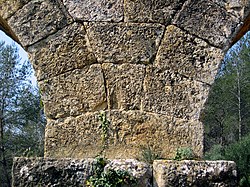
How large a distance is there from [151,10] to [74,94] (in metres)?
0.76

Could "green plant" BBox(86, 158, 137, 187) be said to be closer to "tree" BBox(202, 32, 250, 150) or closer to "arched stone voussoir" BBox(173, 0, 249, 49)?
"arched stone voussoir" BBox(173, 0, 249, 49)

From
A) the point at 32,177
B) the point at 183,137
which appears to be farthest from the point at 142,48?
the point at 32,177

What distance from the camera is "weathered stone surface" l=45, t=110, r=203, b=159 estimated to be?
3.04 m

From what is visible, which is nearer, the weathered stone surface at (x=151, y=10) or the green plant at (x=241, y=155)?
the weathered stone surface at (x=151, y=10)

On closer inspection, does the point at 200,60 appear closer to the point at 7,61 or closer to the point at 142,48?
the point at 142,48

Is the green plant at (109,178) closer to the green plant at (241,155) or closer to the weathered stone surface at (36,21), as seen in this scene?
the weathered stone surface at (36,21)

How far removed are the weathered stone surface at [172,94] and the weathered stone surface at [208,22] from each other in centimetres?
32

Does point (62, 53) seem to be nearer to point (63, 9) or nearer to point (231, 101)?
point (63, 9)

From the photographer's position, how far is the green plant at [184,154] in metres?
2.95

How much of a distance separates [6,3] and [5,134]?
838 inches

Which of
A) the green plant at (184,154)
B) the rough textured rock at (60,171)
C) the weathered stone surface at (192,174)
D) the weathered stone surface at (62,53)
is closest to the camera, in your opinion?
the rough textured rock at (60,171)

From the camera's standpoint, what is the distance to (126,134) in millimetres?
3090

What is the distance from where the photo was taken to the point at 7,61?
23.5 metres

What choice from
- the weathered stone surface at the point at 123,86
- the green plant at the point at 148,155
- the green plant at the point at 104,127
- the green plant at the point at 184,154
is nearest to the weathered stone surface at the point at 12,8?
the weathered stone surface at the point at 123,86
